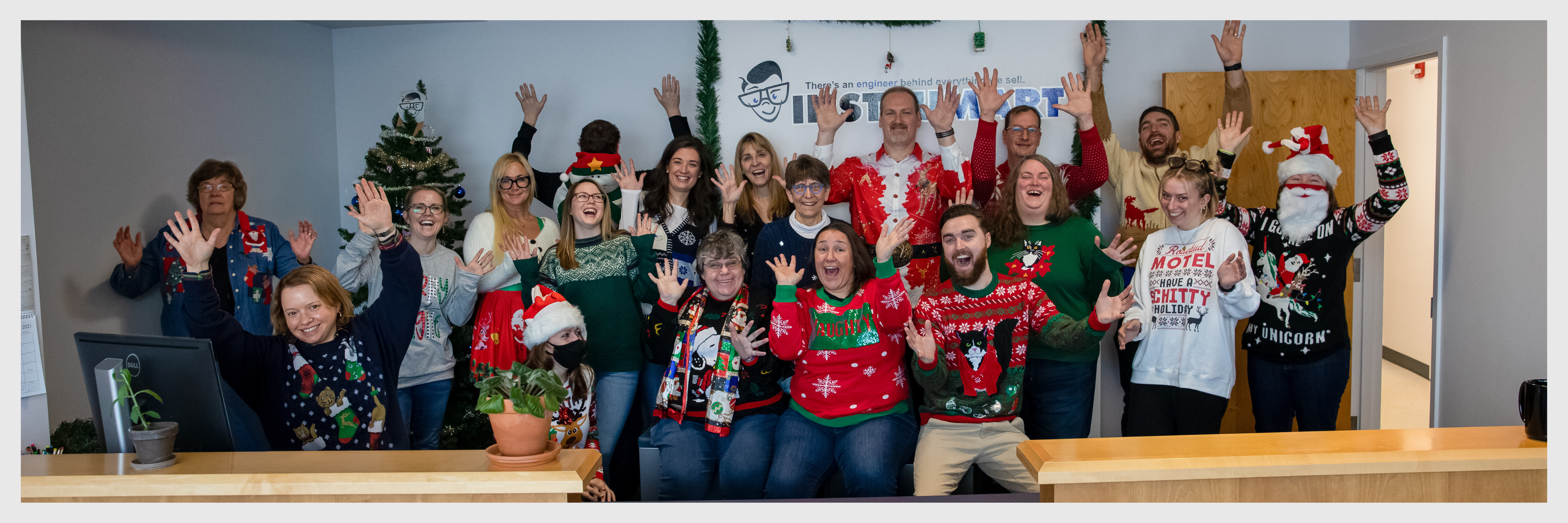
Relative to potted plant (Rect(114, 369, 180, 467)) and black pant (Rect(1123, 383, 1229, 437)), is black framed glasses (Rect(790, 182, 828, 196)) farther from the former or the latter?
potted plant (Rect(114, 369, 180, 467))

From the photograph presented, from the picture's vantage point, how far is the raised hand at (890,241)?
3.12m

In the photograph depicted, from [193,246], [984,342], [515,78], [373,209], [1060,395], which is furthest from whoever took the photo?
[515,78]

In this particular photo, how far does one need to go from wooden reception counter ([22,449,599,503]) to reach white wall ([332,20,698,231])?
3.14 meters

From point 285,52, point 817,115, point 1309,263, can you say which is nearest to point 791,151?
point 817,115

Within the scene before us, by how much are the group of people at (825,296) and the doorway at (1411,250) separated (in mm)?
2650

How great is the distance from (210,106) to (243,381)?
242cm

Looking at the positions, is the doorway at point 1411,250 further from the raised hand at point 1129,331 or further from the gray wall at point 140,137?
the gray wall at point 140,137

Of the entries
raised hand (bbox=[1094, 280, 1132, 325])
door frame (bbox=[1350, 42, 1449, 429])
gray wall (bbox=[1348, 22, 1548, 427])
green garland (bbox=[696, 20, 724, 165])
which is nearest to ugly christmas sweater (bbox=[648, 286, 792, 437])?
raised hand (bbox=[1094, 280, 1132, 325])

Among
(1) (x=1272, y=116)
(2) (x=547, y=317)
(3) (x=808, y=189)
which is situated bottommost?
(2) (x=547, y=317)

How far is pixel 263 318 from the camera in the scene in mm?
3953

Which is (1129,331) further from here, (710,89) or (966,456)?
(710,89)

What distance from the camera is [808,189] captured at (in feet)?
11.9

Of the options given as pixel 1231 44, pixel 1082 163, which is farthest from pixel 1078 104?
pixel 1231 44

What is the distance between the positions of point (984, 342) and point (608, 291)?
5.05ft
